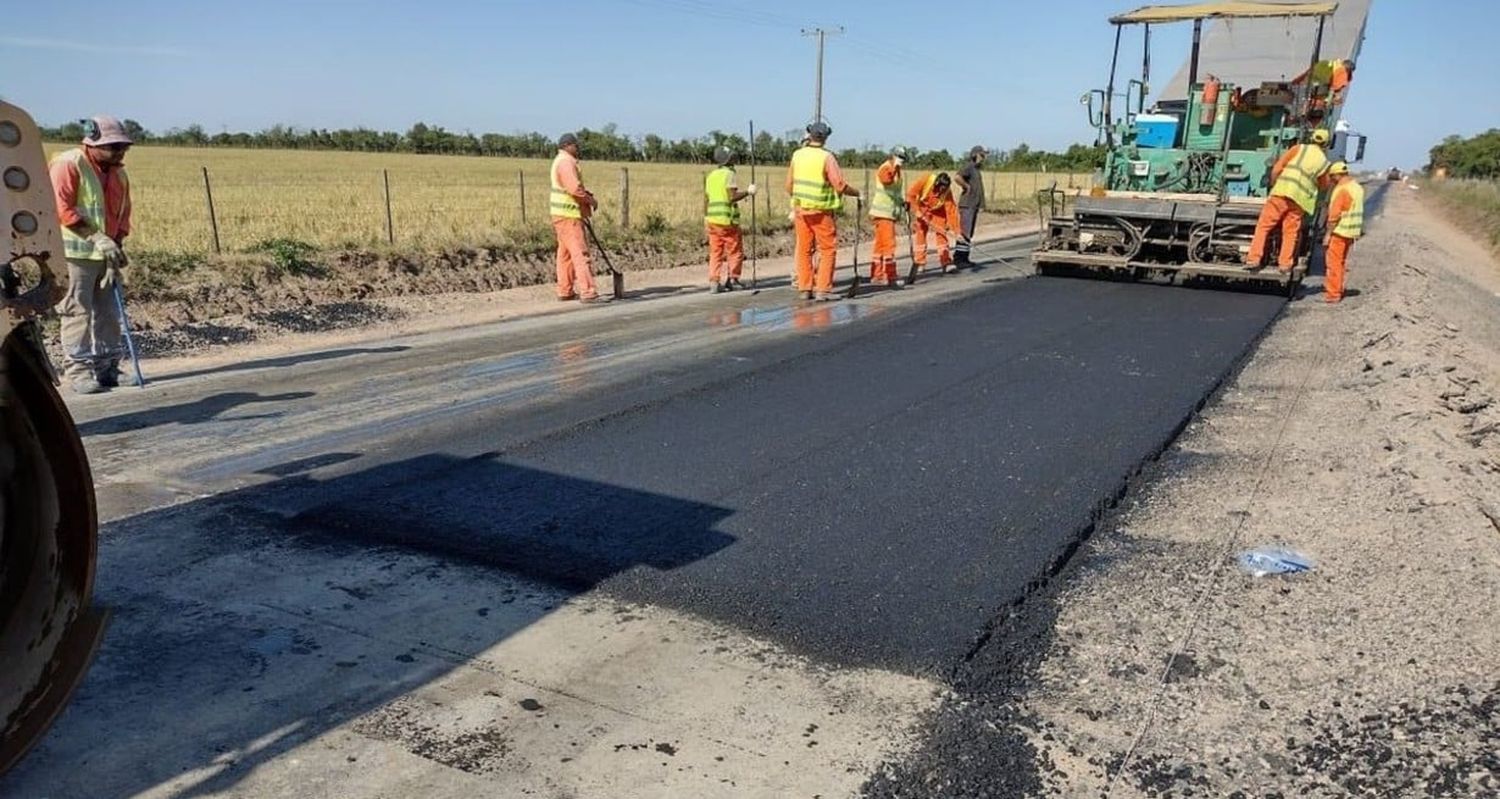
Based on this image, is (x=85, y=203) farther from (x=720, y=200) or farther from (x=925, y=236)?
(x=925, y=236)

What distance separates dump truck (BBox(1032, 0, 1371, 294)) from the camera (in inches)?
452

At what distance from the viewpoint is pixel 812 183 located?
35.1 ft

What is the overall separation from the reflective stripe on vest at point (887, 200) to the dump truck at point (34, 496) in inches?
409

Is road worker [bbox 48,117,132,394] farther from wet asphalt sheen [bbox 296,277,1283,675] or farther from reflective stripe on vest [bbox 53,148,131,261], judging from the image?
wet asphalt sheen [bbox 296,277,1283,675]

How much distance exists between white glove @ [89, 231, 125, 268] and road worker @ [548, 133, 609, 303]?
4.82 m

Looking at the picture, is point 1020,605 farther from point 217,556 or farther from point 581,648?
point 217,556

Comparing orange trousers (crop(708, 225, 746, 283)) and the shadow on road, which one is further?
orange trousers (crop(708, 225, 746, 283))

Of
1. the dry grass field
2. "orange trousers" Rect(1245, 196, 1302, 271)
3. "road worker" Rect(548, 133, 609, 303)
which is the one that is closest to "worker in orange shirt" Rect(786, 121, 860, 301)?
"road worker" Rect(548, 133, 609, 303)

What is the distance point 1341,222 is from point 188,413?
10.5m

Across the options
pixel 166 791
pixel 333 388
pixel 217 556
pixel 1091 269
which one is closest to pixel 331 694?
pixel 166 791

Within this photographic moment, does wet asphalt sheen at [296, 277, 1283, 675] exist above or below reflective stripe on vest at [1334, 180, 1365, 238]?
below

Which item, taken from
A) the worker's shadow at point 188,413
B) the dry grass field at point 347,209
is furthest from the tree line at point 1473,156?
the worker's shadow at point 188,413

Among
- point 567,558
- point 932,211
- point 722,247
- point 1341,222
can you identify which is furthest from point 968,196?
point 567,558

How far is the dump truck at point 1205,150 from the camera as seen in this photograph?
11484 mm
